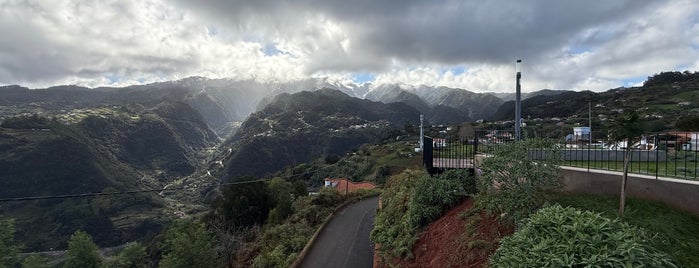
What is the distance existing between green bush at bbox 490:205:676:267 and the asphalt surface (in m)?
9.97

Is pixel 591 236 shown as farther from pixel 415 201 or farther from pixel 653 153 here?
pixel 653 153

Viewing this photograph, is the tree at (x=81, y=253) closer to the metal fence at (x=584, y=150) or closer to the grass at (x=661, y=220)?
the metal fence at (x=584, y=150)

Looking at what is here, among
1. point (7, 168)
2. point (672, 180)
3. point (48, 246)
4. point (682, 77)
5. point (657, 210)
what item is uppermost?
point (682, 77)

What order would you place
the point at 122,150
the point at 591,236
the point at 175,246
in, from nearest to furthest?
the point at 591,236, the point at 175,246, the point at 122,150

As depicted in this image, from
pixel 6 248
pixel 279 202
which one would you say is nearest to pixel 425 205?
pixel 279 202

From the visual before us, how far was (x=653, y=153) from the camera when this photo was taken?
8844 millimetres

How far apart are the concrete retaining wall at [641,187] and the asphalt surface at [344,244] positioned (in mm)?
8307

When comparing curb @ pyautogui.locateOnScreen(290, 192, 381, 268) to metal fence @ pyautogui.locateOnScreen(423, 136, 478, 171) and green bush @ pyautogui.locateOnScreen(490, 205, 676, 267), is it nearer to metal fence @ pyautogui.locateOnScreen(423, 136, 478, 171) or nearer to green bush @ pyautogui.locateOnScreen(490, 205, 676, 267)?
metal fence @ pyautogui.locateOnScreen(423, 136, 478, 171)

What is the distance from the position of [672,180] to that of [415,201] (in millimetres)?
5229

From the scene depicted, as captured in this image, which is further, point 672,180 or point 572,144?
point 572,144

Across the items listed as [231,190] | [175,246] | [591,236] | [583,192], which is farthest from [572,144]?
[231,190]

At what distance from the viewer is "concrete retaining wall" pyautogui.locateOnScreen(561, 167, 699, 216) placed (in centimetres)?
550

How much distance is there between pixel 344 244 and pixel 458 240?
9.98 meters

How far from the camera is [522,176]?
5461mm
